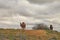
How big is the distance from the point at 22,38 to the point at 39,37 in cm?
554

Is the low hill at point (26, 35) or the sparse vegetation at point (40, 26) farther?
the sparse vegetation at point (40, 26)

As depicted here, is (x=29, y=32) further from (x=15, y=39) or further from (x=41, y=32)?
(x=15, y=39)

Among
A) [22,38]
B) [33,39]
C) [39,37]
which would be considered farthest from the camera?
[39,37]

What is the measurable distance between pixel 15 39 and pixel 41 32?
8.71m

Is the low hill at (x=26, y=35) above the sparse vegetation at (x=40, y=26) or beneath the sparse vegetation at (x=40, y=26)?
beneath

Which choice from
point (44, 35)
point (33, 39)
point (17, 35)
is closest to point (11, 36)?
point (17, 35)

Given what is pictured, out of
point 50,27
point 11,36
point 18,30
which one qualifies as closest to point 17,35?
point 11,36

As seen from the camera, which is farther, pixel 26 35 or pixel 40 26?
pixel 40 26

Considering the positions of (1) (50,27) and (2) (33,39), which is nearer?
(2) (33,39)

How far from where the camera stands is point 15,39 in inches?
1315

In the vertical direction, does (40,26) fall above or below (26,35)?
above

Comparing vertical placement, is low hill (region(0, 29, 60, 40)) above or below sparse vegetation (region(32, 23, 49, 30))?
below

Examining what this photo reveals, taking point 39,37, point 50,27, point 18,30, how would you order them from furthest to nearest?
1. point 50,27
2. point 18,30
3. point 39,37

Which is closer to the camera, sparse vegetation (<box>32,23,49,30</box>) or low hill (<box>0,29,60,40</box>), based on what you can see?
low hill (<box>0,29,60,40</box>)
